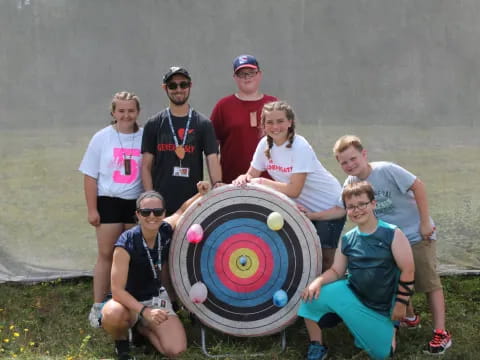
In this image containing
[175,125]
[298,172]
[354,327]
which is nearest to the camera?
[354,327]

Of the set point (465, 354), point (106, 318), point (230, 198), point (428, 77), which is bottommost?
point (465, 354)

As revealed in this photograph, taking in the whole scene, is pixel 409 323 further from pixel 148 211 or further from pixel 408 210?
pixel 148 211

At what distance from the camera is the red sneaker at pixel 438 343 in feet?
11.0

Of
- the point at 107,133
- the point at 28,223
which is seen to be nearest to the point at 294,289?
the point at 107,133

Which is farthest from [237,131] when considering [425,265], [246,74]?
[425,265]

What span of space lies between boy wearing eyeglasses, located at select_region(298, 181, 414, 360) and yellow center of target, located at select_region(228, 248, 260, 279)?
382mm

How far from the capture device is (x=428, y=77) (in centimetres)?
468

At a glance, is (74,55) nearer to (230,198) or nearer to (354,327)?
(230,198)

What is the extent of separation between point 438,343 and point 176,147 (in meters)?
1.76

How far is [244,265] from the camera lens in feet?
11.6

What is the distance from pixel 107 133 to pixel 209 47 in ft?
3.84

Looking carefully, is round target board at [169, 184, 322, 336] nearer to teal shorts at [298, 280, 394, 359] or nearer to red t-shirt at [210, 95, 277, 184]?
teal shorts at [298, 280, 394, 359]

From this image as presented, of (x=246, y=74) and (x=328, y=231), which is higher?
(x=246, y=74)

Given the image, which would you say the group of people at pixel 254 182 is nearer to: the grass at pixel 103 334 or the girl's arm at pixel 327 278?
the girl's arm at pixel 327 278
